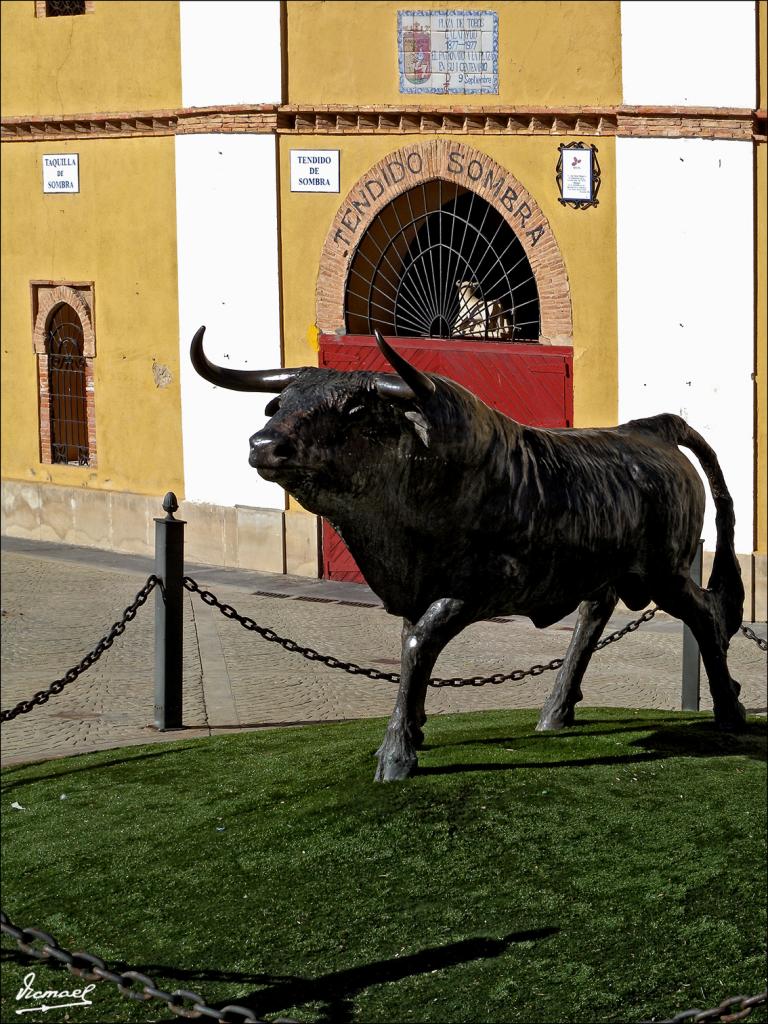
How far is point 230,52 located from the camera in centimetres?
→ 1623

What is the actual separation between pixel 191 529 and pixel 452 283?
12.4ft

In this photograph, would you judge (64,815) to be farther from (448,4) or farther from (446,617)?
(448,4)

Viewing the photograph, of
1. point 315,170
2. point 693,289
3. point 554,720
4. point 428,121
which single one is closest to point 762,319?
point 693,289

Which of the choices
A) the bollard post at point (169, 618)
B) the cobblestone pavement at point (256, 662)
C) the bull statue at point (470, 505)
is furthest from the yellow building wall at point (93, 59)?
the bull statue at point (470, 505)

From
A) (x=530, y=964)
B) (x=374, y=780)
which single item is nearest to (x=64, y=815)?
(x=374, y=780)

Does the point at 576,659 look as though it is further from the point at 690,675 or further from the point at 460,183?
the point at 460,183

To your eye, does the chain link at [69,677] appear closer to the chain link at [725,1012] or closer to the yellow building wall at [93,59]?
the chain link at [725,1012]

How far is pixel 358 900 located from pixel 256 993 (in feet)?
1.95

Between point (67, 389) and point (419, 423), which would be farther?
point (67, 389)

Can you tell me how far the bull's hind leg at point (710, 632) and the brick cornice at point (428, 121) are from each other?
23.6ft

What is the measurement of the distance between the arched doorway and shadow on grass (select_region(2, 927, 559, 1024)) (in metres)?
9.12

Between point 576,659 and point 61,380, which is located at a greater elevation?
point 61,380

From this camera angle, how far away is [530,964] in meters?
5.94

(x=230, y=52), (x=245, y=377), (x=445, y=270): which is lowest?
(x=245, y=377)
